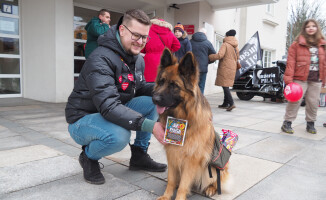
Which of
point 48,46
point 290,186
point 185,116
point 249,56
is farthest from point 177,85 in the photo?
point 249,56

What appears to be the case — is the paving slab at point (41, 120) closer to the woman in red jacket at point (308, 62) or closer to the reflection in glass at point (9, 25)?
the reflection in glass at point (9, 25)

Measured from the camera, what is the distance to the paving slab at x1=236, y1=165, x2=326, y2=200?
2441 millimetres

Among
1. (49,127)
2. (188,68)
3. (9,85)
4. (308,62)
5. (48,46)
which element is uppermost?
(48,46)

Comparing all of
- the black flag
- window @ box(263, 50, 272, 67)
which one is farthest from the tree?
the black flag

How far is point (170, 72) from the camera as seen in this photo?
211 centimetres

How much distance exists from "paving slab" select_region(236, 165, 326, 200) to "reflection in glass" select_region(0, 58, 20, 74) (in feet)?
26.2

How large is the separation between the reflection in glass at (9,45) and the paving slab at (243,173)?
24.5 feet

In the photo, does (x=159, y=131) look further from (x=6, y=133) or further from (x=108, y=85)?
(x=6, y=133)

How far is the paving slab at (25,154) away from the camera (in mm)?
3062

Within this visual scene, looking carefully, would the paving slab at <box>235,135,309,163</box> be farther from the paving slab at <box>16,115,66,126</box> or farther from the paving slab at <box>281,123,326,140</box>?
the paving slab at <box>16,115,66,126</box>

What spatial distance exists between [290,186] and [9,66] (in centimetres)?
830

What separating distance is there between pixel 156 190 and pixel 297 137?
10.9 feet

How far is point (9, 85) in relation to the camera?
26.5ft

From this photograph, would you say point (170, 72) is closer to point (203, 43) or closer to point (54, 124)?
point (54, 124)
